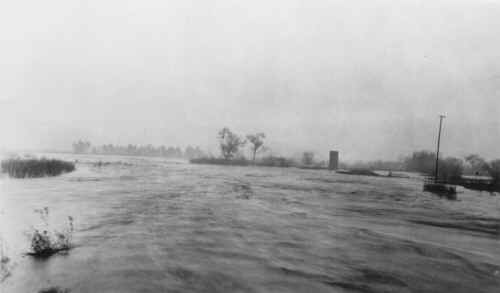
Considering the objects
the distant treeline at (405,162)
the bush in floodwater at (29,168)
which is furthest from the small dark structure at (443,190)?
the bush in floodwater at (29,168)

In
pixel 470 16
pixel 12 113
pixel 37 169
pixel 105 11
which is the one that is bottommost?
pixel 37 169

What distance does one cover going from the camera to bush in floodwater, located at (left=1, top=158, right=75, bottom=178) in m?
25.9

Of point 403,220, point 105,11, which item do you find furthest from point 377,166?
point 105,11

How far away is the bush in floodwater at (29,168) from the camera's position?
1019 inches

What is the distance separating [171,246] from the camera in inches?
358

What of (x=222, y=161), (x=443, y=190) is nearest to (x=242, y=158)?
(x=222, y=161)

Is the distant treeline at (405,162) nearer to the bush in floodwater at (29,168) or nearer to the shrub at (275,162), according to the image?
the shrub at (275,162)

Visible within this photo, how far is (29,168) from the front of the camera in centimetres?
2838

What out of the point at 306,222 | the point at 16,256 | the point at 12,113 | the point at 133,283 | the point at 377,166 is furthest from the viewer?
the point at 377,166

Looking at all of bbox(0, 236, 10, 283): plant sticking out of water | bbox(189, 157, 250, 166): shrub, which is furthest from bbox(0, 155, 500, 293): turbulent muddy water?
bbox(189, 157, 250, 166): shrub

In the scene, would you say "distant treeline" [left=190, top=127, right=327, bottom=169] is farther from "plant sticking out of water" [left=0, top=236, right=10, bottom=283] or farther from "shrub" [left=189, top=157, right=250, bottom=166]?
"plant sticking out of water" [left=0, top=236, right=10, bottom=283]

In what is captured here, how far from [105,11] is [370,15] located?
9.09 metres

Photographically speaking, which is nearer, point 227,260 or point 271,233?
point 227,260

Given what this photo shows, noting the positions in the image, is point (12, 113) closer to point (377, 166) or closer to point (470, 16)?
point (470, 16)
